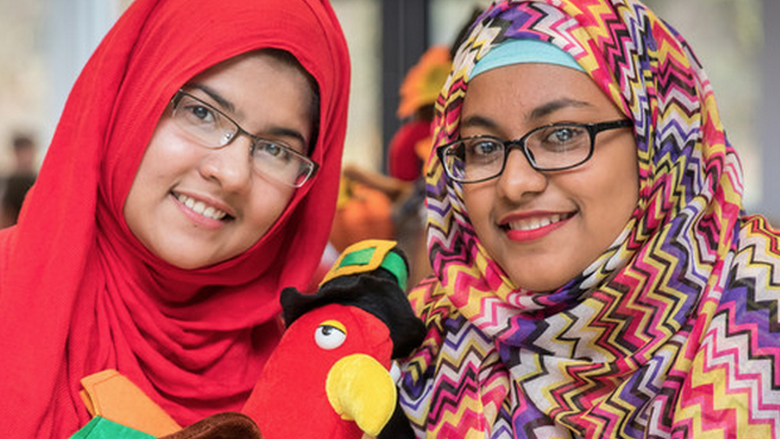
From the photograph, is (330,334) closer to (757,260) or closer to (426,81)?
(757,260)

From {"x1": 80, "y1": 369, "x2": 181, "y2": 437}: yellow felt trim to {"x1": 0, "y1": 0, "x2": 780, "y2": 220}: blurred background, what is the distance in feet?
5.07

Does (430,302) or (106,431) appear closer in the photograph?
(106,431)

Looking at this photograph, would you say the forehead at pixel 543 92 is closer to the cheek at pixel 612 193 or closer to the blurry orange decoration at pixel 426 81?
the cheek at pixel 612 193

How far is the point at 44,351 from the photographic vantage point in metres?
1.36

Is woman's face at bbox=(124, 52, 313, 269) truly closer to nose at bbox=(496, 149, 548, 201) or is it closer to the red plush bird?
the red plush bird

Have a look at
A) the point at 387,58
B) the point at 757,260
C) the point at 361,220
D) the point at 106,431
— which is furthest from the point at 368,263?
the point at 387,58

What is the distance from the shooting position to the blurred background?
125 inches

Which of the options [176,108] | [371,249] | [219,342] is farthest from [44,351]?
[371,249]

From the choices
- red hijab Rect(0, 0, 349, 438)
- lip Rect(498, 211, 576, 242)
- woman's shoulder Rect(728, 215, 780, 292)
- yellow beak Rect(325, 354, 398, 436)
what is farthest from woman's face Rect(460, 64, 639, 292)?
red hijab Rect(0, 0, 349, 438)

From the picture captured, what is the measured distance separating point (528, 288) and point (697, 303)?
250 mm

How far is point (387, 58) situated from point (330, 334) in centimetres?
539

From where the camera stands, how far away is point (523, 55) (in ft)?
4.55

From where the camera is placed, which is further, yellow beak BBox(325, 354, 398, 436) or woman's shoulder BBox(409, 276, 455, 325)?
woman's shoulder BBox(409, 276, 455, 325)

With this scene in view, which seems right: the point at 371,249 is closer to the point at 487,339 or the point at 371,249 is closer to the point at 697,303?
the point at 487,339
